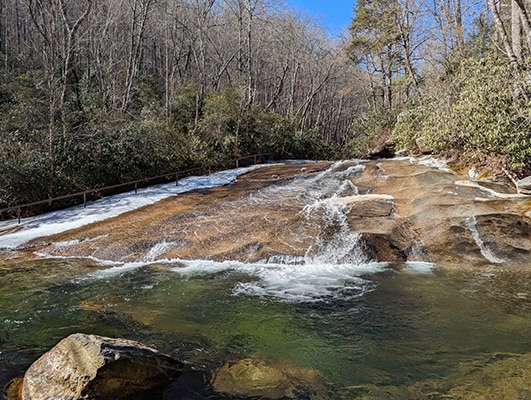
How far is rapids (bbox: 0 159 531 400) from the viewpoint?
4.84m

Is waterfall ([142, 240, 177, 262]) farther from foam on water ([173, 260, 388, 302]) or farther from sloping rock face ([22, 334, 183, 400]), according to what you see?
sloping rock face ([22, 334, 183, 400])

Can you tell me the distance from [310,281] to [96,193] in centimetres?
1018

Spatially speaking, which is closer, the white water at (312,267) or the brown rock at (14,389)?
the brown rock at (14,389)

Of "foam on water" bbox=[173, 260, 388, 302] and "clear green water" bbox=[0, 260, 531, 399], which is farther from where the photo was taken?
"foam on water" bbox=[173, 260, 388, 302]

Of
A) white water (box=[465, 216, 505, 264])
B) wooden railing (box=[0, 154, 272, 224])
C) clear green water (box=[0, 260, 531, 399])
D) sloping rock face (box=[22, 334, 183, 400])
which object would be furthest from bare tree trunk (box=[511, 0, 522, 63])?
sloping rock face (box=[22, 334, 183, 400])

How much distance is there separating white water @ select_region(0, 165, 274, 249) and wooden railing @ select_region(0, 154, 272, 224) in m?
0.39

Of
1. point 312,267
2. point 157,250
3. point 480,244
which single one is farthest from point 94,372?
point 480,244

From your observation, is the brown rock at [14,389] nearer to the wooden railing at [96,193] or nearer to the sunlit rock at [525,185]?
the wooden railing at [96,193]

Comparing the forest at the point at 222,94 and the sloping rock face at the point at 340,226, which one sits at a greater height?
the forest at the point at 222,94

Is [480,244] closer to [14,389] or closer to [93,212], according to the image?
[14,389]

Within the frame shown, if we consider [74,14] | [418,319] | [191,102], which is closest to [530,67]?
[418,319]

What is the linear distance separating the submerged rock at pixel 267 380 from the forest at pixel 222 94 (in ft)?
32.1

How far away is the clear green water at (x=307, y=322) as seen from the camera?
184 inches

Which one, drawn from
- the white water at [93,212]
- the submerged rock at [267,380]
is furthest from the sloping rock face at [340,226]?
the submerged rock at [267,380]
